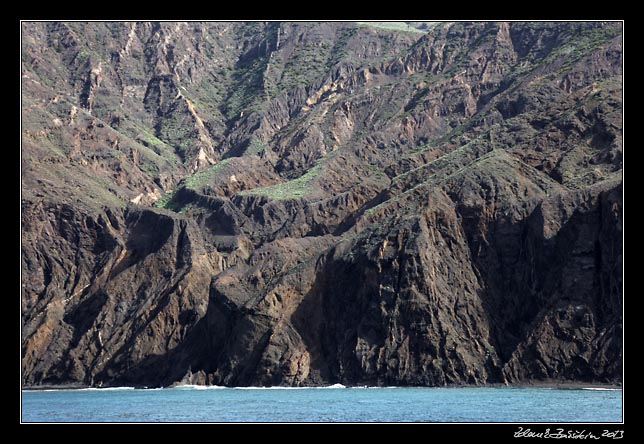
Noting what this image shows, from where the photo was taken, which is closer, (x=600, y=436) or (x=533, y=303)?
(x=600, y=436)

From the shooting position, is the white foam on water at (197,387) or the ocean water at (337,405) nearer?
the ocean water at (337,405)

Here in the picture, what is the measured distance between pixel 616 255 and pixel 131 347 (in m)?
70.0

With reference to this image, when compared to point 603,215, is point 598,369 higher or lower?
lower

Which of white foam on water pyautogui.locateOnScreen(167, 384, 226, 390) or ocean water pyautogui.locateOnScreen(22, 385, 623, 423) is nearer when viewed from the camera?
ocean water pyautogui.locateOnScreen(22, 385, 623, 423)

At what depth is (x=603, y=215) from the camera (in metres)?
167

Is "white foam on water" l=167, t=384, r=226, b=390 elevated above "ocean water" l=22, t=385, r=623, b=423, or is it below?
below

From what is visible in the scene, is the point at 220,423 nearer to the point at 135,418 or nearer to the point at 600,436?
the point at 135,418

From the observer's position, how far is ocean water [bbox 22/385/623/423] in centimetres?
10769

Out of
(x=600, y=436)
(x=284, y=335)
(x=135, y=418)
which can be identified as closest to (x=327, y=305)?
(x=284, y=335)

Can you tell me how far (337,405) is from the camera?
124 metres

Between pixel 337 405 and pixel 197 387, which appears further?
pixel 197 387

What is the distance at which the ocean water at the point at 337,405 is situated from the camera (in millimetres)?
107688

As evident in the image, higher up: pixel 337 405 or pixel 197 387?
pixel 337 405

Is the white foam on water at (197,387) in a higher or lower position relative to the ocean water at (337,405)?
lower
